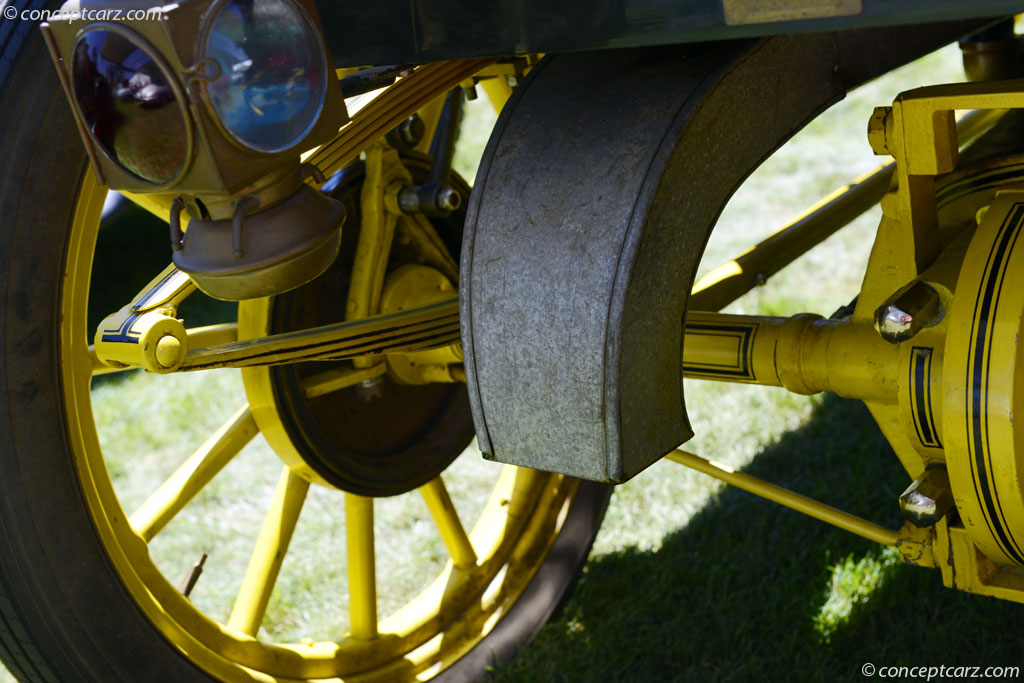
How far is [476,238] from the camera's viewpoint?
1162mm

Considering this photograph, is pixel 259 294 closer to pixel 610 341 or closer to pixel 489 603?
pixel 610 341

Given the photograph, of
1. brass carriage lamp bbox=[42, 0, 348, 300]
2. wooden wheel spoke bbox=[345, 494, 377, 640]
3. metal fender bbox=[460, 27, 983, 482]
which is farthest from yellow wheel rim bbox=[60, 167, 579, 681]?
metal fender bbox=[460, 27, 983, 482]

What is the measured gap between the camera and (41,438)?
4.47 feet

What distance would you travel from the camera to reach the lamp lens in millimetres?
915

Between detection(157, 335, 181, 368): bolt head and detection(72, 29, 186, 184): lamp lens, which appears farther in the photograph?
detection(157, 335, 181, 368): bolt head

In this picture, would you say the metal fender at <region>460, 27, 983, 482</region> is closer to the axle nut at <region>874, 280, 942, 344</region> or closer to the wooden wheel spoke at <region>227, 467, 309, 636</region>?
the axle nut at <region>874, 280, 942, 344</region>

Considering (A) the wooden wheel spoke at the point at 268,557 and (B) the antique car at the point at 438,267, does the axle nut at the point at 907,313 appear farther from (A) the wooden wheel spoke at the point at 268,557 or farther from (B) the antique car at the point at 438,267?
(A) the wooden wheel spoke at the point at 268,557

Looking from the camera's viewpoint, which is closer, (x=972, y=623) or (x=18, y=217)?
(x=18, y=217)

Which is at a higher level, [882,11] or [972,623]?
[882,11]

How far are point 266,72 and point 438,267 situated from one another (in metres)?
1.01

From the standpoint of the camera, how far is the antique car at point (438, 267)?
965 mm

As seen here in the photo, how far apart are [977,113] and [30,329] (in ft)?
6.36

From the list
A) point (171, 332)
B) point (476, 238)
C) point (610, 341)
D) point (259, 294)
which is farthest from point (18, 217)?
point (610, 341)

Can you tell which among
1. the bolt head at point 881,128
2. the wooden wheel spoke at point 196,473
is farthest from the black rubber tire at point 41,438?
the bolt head at point 881,128
